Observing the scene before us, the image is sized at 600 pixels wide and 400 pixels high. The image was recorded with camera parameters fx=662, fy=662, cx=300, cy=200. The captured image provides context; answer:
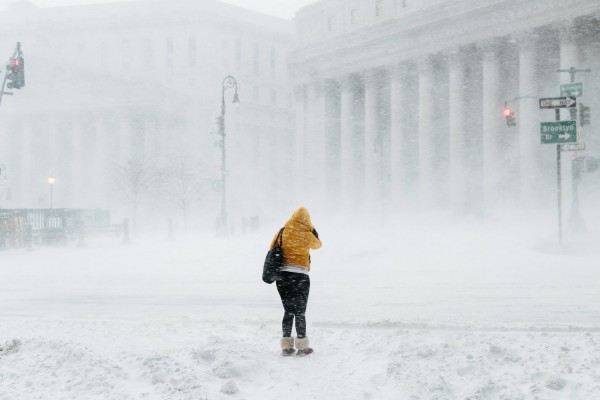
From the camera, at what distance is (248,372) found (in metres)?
7.35

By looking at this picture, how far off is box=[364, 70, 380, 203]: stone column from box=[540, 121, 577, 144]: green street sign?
3313 cm

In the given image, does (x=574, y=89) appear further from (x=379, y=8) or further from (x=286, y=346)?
(x=379, y=8)

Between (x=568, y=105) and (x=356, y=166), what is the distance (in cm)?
3814

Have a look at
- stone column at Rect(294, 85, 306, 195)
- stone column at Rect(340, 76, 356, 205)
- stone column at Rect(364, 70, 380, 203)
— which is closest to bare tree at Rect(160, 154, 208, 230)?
stone column at Rect(294, 85, 306, 195)

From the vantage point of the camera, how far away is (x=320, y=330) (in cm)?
968

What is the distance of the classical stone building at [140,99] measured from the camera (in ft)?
227

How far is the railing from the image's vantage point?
92.6 ft

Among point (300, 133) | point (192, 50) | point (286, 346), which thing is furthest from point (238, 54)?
point (286, 346)

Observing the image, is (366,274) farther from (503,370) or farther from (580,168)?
(580,168)

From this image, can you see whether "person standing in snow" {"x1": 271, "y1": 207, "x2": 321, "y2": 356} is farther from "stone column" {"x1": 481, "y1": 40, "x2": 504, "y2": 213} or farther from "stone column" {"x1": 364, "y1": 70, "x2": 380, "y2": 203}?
"stone column" {"x1": 364, "y1": 70, "x2": 380, "y2": 203}

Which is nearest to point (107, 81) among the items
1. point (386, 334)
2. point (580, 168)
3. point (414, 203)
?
point (414, 203)

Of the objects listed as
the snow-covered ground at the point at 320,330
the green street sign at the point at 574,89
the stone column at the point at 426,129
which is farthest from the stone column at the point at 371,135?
the snow-covered ground at the point at 320,330

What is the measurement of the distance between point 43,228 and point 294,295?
2612 cm

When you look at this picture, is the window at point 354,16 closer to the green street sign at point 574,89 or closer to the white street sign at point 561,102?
the green street sign at point 574,89
